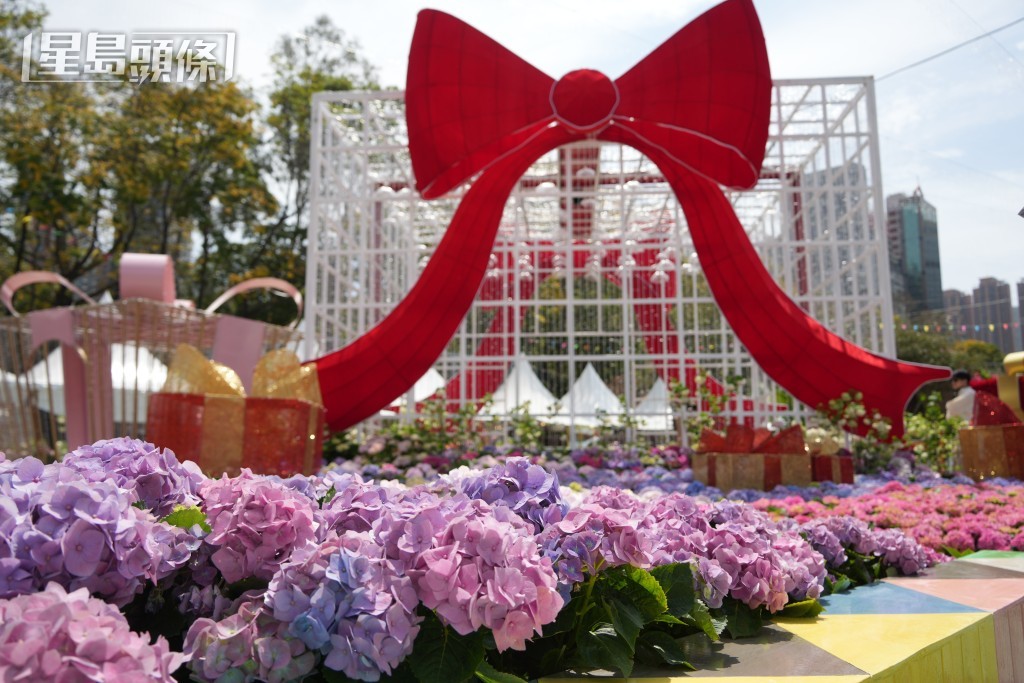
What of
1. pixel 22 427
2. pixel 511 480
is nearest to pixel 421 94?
pixel 22 427

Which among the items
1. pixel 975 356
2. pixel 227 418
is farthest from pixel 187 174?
pixel 975 356

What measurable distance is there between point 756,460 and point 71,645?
4646mm

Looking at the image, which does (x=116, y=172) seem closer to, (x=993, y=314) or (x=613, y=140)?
(x=613, y=140)

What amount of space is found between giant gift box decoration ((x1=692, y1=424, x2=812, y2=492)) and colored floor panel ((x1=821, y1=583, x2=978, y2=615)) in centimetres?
264

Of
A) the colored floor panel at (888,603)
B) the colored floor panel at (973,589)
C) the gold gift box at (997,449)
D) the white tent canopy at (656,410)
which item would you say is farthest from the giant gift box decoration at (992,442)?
the colored floor panel at (888,603)

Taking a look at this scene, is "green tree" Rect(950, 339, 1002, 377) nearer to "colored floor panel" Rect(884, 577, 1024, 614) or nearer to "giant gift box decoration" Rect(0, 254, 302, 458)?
"giant gift box decoration" Rect(0, 254, 302, 458)

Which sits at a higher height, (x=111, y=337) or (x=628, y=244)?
(x=628, y=244)

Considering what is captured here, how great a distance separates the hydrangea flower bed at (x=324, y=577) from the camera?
1.05 meters

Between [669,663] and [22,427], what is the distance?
596 cm

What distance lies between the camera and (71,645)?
0.87 metres

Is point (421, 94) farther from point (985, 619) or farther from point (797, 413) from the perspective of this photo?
point (985, 619)

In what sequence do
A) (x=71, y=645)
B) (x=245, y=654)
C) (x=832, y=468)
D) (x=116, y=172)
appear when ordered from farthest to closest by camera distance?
1. (x=116, y=172)
2. (x=832, y=468)
3. (x=245, y=654)
4. (x=71, y=645)

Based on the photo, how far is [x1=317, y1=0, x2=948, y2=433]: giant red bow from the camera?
6562 millimetres

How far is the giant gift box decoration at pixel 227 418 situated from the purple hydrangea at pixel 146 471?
2.44 metres
